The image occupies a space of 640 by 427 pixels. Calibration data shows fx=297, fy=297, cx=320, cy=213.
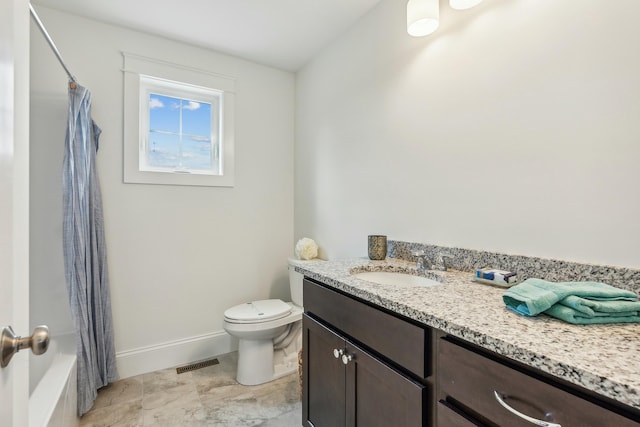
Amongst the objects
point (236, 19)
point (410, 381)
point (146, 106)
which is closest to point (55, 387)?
point (410, 381)

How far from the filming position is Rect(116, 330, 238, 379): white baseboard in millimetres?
2051

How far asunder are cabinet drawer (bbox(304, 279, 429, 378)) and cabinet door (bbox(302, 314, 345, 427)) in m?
0.08

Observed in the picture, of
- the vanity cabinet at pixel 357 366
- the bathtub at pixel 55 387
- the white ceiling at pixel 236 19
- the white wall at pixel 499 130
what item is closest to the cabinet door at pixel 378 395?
the vanity cabinet at pixel 357 366

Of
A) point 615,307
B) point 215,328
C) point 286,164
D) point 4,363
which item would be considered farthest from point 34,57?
point 615,307

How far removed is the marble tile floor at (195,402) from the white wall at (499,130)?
101 centimetres

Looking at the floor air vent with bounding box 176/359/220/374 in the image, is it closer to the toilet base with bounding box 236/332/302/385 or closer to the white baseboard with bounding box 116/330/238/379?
the white baseboard with bounding box 116/330/238/379

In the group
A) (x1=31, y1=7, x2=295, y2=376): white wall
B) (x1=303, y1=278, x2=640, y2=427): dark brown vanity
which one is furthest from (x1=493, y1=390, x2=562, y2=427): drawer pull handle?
(x1=31, y1=7, x2=295, y2=376): white wall

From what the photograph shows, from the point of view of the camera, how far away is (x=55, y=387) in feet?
4.52

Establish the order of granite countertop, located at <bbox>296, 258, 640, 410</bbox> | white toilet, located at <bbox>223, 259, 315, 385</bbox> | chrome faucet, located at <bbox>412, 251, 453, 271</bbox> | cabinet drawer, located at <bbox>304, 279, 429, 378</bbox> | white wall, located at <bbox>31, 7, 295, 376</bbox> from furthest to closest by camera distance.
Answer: white toilet, located at <bbox>223, 259, 315, 385</bbox> < white wall, located at <bbox>31, 7, 295, 376</bbox> < chrome faucet, located at <bbox>412, 251, 453, 271</bbox> < cabinet drawer, located at <bbox>304, 279, 429, 378</bbox> < granite countertop, located at <bbox>296, 258, 640, 410</bbox>

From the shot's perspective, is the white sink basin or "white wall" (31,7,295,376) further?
"white wall" (31,7,295,376)

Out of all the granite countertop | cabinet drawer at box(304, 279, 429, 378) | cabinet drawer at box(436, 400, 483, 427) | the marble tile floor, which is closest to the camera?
the granite countertop

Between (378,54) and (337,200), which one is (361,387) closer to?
(337,200)

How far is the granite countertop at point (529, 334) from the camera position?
49 cm

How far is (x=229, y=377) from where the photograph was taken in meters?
2.04
